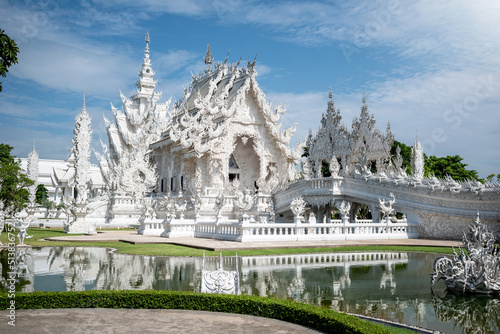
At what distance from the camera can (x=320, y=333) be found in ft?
17.6

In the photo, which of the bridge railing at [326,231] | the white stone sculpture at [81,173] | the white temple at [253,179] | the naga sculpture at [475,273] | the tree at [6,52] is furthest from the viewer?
the white stone sculpture at [81,173]

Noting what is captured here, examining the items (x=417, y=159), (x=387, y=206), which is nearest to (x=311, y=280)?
(x=387, y=206)

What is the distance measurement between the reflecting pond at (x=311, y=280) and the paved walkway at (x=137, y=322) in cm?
146

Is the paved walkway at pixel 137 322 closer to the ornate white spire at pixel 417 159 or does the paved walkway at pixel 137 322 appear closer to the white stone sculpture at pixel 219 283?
the white stone sculpture at pixel 219 283

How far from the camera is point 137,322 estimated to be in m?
5.71

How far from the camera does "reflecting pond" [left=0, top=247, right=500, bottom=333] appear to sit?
6.66 meters

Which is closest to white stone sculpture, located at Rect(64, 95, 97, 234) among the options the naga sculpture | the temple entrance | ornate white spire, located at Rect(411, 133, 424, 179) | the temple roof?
the temple roof

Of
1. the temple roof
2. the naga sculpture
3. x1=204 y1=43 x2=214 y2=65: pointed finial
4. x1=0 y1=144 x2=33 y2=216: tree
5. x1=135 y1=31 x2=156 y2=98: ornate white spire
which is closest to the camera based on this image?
the naga sculpture

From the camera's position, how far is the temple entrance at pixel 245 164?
32688 mm

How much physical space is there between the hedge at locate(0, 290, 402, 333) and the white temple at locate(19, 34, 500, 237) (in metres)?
9.57

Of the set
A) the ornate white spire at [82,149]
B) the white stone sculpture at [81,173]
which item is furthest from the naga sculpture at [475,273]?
the ornate white spire at [82,149]

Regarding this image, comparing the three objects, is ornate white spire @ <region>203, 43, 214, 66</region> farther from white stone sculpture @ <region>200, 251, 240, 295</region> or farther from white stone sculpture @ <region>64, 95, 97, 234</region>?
white stone sculpture @ <region>200, 251, 240, 295</region>

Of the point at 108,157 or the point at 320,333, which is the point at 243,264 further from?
the point at 108,157

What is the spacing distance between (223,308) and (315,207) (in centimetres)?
1889
